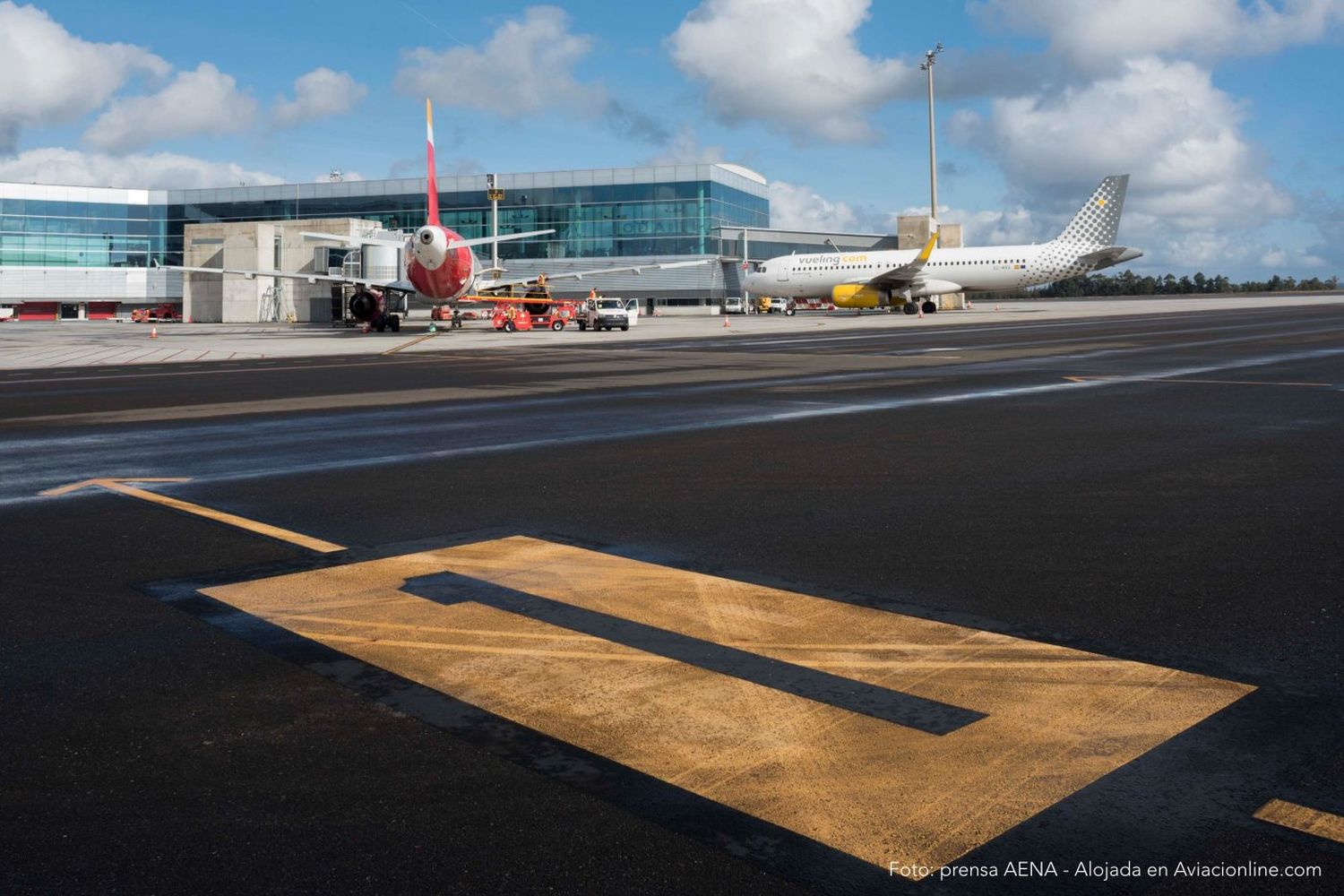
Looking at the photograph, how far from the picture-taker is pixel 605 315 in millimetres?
55406

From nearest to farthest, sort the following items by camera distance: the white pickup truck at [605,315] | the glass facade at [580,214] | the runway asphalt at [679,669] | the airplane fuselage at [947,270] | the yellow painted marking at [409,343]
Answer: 1. the runway asphalt at [679,669]
2. the yellow painted marking at [409,343]
3. the white pickup truck at [605,315]
4. the airplane fuselage at [947,270]
5. the glass facade at [580,214]

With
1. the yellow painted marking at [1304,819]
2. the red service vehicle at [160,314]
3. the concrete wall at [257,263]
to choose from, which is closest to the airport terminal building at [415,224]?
the red service vehicle at [160,314]

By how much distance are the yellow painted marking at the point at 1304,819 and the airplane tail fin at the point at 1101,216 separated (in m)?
Result: 73.0

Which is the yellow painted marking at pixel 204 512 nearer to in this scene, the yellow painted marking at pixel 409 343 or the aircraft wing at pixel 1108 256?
the yellow painted marking at pixel 409 343

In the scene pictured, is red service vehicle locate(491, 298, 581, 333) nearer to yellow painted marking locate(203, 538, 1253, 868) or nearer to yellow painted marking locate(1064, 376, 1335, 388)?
yellow painted marking locate(1064, 376, 1335, 388)

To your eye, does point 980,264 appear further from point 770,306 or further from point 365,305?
point 365,305

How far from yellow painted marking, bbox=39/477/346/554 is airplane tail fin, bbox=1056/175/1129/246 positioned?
227 ft

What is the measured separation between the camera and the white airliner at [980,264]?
71.2 metres

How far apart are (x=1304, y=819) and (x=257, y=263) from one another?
286ft

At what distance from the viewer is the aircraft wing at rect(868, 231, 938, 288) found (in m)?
70.1

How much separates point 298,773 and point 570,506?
554cm

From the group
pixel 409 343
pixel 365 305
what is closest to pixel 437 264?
pixel 409 343

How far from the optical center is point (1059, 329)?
157 ft

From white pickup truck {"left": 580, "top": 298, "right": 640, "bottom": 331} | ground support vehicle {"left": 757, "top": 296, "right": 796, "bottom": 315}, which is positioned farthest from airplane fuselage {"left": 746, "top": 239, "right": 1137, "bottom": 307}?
white pickup truck {"left": 580, "top": 298, "right": 640, "bottom": 331}
